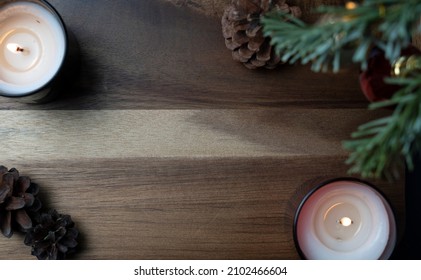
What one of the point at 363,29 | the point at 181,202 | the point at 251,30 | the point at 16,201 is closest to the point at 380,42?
the point at 363,29

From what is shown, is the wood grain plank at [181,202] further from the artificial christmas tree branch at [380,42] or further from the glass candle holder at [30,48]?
the artificial christmas tree branch at [380,42]

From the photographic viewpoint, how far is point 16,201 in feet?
2.16

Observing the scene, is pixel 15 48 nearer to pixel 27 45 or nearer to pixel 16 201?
pixel 27 45

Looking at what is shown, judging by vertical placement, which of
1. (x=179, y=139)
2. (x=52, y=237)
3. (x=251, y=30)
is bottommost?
(x=52, y=237)

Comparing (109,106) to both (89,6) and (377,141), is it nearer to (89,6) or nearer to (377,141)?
(89,6)

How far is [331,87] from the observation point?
2.35 ft

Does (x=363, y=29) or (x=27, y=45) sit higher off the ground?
(x=363, y=29)

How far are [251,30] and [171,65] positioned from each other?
0.12m

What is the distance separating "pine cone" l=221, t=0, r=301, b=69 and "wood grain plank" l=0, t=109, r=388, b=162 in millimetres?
77

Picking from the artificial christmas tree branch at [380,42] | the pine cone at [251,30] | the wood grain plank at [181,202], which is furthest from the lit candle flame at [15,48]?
the artificial christmas tree branch at [380,42]

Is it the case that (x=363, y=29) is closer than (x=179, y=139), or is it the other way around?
(x=363, y=29)

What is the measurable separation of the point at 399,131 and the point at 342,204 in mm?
316

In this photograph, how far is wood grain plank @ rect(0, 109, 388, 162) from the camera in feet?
2.30

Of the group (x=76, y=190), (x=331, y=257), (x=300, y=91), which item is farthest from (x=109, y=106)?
(x=331, y=257)
